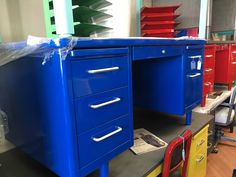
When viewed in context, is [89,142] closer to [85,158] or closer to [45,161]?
[85,158]

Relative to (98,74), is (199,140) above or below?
below

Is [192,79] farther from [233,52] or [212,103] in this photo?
[233,52]

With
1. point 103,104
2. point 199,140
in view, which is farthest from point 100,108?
point 199,140

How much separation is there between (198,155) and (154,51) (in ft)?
2.97

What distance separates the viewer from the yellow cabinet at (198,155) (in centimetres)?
137

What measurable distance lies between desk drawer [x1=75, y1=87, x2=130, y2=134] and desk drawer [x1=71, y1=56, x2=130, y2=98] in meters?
0.02

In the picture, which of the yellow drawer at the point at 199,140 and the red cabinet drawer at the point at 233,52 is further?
the red cabinet drawer at the point at 233,52

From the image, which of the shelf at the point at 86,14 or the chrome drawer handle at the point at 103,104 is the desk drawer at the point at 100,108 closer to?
the chrome drawer handle at the point at 103,104

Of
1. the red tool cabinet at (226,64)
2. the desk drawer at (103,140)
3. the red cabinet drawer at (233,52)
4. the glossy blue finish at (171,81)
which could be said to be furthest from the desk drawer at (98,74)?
the red cabinet drawer at (233,52)

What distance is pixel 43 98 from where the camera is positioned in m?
0.75

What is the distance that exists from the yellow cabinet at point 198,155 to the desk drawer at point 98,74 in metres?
0.83

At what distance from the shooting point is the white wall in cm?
111

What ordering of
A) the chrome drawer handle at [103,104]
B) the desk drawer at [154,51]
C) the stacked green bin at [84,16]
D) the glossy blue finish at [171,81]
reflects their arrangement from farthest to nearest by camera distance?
the glossy blue finish at [171,81] < the stacked green bin at [84,16] < the desk drawer at [154,51] < the chrome drawer handle at [103,104]

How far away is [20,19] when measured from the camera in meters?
1.18
